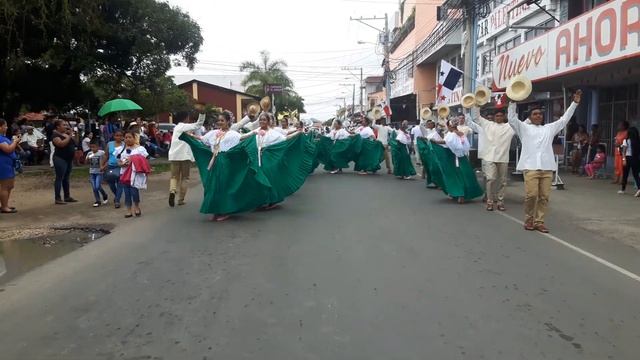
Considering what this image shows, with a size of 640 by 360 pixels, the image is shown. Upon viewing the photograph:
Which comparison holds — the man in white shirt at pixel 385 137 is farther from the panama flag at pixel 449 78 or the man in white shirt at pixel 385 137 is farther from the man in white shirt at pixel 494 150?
the man in white shirt at pixel 494 150

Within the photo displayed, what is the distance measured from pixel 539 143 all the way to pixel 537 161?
0.88 feet

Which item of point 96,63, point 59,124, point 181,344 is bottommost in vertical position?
point 181,344

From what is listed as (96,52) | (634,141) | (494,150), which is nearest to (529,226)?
(494,150)

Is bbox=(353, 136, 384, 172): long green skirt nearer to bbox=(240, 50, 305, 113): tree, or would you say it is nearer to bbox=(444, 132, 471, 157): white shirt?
bbox=(444, 132, 471, 157): white shirt

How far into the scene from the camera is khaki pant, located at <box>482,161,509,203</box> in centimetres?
1092

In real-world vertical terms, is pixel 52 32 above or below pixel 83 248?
above

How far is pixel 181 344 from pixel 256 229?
4.69 m

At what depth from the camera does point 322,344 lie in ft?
14.3

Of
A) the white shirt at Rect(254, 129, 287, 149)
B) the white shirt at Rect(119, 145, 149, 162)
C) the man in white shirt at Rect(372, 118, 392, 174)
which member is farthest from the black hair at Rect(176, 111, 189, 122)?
the man in white shirt at Rect(372, 118, 392, 174)

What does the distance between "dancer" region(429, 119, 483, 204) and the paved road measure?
114 inches

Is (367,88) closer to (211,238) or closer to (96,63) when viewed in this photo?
(96,63)

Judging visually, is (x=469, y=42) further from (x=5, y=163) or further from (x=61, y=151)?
(x=5, y=163)

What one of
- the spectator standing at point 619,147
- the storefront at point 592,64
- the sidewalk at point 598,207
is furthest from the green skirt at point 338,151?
the spectator standing at point 619,147

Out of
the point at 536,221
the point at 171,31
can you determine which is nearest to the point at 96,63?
the point at 171,31
